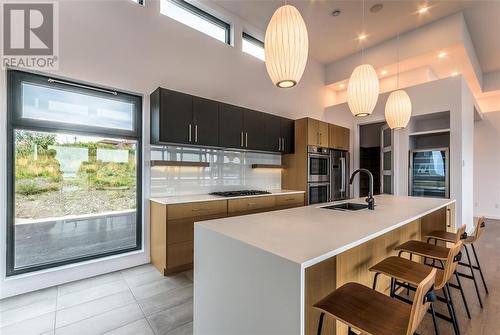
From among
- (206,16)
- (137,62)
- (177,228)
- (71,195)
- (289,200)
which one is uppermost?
(206,16)

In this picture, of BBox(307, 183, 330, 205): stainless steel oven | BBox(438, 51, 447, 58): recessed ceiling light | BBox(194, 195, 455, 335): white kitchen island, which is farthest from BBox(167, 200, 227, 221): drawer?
BBox(438, 51, 447, 58): recessed ceiling light

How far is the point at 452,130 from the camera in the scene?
13.6 feet

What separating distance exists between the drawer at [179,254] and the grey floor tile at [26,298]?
1099mm

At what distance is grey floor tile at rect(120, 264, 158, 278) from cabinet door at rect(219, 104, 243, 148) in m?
1.90

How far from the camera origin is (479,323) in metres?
1.89

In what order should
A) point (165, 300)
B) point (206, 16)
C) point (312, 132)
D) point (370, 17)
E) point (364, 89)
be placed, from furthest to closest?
point (312, 132) < point (370, 17) < point (206, 16) < point (364, 89) < point (165, 300)

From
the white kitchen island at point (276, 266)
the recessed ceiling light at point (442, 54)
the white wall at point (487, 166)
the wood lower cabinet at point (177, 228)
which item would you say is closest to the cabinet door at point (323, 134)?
the wood lower cabinet at point (177, 228)

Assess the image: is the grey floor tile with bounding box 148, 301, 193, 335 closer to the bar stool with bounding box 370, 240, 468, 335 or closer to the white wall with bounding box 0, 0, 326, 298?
the white wall with bounding box 0, 0, 326, 298

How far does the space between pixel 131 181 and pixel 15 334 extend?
5.72ft

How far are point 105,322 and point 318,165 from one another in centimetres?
391

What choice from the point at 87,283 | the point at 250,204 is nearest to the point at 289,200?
the point at 250,204

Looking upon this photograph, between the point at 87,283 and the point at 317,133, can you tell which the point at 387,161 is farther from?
the point at 87,283

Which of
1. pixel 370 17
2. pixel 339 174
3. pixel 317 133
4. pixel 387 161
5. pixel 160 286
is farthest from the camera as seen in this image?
pixel 387 161

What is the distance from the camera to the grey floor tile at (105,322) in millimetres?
1795
